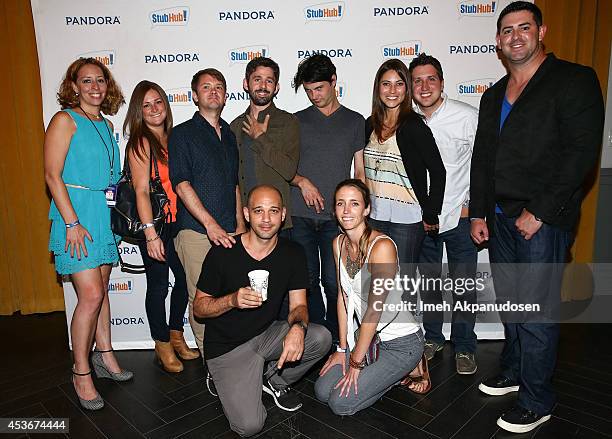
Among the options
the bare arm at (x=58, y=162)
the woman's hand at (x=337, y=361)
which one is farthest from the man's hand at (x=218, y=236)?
the woman's hand at (x=337, y=361)

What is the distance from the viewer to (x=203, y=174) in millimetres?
2936

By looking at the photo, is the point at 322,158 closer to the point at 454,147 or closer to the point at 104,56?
the point at 454,147

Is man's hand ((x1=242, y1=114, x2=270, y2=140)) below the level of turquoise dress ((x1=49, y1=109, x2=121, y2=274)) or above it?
above

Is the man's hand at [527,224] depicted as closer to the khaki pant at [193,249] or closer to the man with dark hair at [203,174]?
the man with dark hair at [203,174]

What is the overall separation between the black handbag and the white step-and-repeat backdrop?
0.88 metres

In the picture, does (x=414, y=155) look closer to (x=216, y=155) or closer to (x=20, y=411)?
(x=216, y=155)

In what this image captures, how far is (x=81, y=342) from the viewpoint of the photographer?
2.85 m

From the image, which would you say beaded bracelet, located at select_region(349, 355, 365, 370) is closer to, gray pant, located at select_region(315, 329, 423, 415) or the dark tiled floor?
gray pant, located at select_region(315, 329, 423, 415)

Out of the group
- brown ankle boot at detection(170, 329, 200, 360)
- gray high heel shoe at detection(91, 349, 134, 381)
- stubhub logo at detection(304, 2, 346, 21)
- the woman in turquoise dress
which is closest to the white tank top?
brown ankle boot at detection(170, 329, 200, 360)

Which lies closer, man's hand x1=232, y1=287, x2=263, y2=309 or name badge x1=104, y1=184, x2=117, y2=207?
man's hand x1=232, y1=287, x2=263, y2=309

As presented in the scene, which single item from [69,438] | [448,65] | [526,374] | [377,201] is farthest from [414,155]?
[69,438]

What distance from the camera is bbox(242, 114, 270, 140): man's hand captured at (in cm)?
304

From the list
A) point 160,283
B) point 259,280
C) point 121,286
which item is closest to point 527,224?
point 259,280

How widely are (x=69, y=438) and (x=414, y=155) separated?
8.69ft
